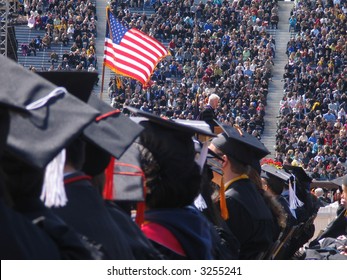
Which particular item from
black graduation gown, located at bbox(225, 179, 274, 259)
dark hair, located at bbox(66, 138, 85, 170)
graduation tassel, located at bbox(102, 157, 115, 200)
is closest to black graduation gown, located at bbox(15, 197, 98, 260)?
dark hair, located at bbox(66, 138, 85, 170)

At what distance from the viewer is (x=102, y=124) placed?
3900 mm

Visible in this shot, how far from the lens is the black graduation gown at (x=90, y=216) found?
3521 mm

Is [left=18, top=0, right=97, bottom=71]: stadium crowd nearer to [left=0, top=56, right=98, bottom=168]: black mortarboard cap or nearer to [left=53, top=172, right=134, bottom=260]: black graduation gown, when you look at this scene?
[left=53, top=172, right=134, bottom=260]: black graduation gown

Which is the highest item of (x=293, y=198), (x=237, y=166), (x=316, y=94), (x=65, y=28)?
(x=237, y=166)

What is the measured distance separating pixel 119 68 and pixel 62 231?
45.3 ft

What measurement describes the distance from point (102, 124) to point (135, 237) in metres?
0.39

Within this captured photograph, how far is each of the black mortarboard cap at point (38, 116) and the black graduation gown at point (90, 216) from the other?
1.15 feet

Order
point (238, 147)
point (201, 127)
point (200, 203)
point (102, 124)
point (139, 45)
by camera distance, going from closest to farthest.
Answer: point (102, 124) → point (201, 127) → point (200, 203) → point (238, 147) → point (139, 45)

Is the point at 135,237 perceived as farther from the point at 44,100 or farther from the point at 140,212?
the point at 44,100

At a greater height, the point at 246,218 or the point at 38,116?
the point at 38,116

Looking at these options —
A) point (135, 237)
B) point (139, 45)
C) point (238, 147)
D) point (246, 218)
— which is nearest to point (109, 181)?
point (135, 237)

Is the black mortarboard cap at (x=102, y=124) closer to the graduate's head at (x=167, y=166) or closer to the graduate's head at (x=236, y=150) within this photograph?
the graduate's head at (x=167, y=166)

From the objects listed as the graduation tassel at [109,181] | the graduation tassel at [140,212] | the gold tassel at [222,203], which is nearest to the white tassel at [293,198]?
the gold tassel at [222,203]
